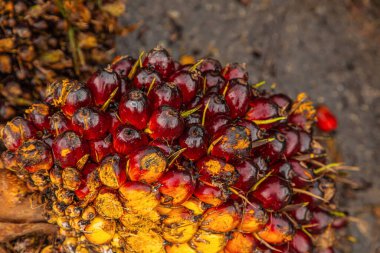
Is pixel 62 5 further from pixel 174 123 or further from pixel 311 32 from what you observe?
pixel 311 32

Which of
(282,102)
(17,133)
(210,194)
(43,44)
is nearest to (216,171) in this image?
(210,194)

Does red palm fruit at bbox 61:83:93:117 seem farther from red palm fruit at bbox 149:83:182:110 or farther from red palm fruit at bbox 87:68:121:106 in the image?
red palm fruit at bbox 149:83:182:110

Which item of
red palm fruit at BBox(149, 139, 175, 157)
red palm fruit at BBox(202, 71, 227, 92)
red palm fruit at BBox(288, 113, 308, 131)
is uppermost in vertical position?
red palm fruit at BBox(202, 71, 227, 92)

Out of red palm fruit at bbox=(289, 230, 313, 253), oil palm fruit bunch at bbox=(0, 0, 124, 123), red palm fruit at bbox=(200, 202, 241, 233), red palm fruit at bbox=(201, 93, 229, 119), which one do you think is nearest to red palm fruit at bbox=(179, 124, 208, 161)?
red palm fruit at bbox=(201, 93, 229, 119)

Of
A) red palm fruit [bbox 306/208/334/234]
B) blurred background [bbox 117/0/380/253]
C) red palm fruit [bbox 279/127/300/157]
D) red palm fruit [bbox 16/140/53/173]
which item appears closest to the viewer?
red palm fruit [bbox 16/140/53/173]

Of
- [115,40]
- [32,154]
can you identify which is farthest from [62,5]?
[32,154]

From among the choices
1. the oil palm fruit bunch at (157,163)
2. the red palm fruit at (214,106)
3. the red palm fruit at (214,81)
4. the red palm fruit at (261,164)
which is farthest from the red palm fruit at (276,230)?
the red palm fruit at (214,81)

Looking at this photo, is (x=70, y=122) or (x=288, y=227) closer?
(x=70, y=122)

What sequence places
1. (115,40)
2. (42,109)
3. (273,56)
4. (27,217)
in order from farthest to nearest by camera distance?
(273,56), (115,40), (27,217), (42,109)
